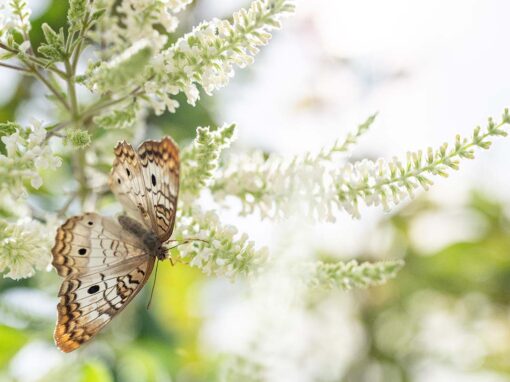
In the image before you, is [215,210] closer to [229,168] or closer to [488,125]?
[229,168]

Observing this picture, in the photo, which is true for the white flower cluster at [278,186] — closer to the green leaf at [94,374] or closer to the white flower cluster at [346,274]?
the white flower cluster at [346,274]

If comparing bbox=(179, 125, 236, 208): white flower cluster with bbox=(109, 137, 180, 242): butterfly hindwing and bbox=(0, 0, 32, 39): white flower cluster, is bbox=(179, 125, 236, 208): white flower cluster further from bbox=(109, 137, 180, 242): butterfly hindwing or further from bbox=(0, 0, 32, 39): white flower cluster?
bbox=(0, 0, 32, 39): white flower cluster

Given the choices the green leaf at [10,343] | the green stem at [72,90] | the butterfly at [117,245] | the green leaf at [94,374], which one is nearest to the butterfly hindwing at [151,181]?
the butterfly at [117,245]

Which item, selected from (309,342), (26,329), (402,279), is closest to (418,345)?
(402,279)

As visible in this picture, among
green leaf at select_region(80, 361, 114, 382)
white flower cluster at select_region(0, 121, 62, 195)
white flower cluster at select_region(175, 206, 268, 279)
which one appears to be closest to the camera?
white flower cluster at select_region(0, 121, 62, 195)

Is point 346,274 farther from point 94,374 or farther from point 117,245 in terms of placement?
point 94,374

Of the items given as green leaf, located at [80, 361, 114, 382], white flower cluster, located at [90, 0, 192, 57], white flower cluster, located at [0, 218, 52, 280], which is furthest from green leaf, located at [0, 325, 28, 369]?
white flower cluster, located at [90, 0, 192, 57]
